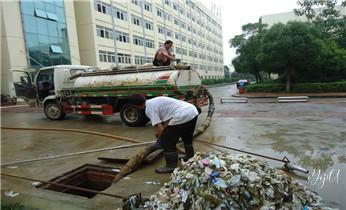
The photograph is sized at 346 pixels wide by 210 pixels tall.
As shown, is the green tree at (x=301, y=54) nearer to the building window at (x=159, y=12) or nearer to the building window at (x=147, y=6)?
the building window at (x=147, y=6)

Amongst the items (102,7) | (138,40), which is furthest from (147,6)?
(102,7)

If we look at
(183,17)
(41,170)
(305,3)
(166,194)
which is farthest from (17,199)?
(183,17)

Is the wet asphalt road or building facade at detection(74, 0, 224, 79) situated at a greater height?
building facade at detection(74, 0, 224, 79)

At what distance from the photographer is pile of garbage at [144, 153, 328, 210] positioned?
8.80 ft

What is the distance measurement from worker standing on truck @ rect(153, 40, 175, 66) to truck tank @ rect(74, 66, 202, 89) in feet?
1.39

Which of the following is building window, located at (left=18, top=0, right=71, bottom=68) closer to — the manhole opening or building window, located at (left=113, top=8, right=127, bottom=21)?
building window, located at (left=113, top=8, right=127, bottom=21)

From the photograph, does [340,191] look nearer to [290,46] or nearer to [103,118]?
[103,118]

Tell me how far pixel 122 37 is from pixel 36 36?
11.7 m

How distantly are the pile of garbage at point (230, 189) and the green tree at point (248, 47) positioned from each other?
2765 centimetres

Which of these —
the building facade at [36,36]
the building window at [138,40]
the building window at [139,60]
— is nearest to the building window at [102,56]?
the building facade at [36,36]

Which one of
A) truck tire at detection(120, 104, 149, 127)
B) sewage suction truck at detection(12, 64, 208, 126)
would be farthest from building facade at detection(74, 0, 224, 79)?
truck tire at detection(120, 104, 149, 127)

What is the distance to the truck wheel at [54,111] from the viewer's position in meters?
10.8

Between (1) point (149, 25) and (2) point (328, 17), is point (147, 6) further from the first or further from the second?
(2) point (328, 17)

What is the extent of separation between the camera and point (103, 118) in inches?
445
